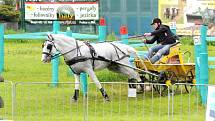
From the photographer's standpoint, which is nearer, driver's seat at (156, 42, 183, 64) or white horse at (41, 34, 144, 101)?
white horse at (41, 34, 144, 101)

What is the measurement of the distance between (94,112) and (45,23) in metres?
27.6

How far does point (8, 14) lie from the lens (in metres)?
43.7

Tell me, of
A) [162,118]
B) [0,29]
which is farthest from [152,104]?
[0,29]

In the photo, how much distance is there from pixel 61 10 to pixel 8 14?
15.1 feet

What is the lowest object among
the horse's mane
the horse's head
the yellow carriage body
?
the yellow carriage body

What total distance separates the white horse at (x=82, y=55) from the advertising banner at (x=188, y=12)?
26.7 metres

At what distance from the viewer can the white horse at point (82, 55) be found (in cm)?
1505

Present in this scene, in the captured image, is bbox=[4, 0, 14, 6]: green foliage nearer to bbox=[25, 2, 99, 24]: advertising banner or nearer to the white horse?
bbox=[25, 2, 99, 24]: advertising banner

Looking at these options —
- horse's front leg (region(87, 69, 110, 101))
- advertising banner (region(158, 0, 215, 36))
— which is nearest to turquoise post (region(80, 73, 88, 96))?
horse's front leg (region(87, 69, 110, 101))

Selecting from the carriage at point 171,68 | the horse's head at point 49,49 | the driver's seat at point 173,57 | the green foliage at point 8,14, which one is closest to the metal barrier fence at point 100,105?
the carriage at point 171,68

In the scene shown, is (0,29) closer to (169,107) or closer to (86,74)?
(86,74)

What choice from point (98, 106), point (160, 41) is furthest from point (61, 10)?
point (98, 106)

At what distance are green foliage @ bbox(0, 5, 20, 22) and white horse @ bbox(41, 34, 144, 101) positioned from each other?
27831 millimetres

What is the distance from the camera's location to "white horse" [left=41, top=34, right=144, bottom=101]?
49.4 ft
